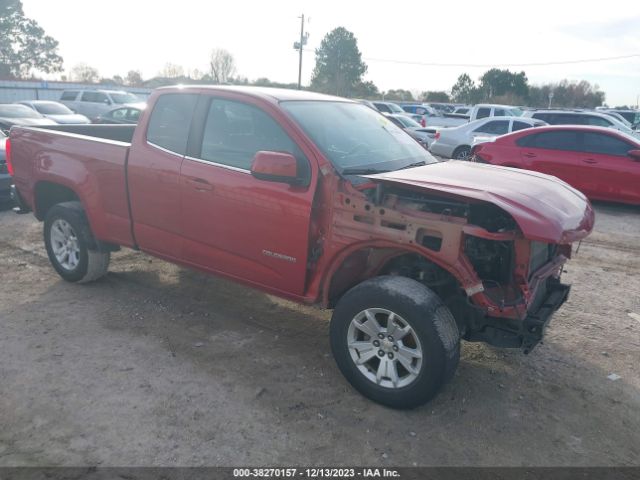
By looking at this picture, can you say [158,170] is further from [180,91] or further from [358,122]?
[358,122]

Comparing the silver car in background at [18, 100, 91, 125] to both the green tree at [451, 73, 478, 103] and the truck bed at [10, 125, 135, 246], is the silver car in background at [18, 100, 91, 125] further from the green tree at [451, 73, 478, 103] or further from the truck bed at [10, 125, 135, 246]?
the green tree at [451, 73, 478, 103]

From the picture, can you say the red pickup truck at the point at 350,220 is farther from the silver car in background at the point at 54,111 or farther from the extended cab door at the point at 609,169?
the silver car in background at the point at 54,111

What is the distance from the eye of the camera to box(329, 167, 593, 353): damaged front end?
10.7ft

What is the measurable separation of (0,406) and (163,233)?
1.79 meters

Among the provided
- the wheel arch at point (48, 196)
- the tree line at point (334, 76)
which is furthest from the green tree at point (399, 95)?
the wheel arch at point (48, 196)

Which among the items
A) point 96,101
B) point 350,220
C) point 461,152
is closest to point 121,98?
point 96,101

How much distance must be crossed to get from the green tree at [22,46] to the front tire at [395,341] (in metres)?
59.5

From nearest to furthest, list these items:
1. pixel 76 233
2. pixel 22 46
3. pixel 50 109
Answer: pixel 76 233, pixel 50 109, pixel 22 46

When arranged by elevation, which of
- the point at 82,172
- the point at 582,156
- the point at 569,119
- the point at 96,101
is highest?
the point at 569,119

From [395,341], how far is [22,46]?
203 ft

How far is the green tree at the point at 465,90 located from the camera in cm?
5706

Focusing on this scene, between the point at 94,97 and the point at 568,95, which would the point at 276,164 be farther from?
the point at 568,95

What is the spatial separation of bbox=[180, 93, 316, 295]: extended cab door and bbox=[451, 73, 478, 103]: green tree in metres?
56.5

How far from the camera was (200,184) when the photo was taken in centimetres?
424
